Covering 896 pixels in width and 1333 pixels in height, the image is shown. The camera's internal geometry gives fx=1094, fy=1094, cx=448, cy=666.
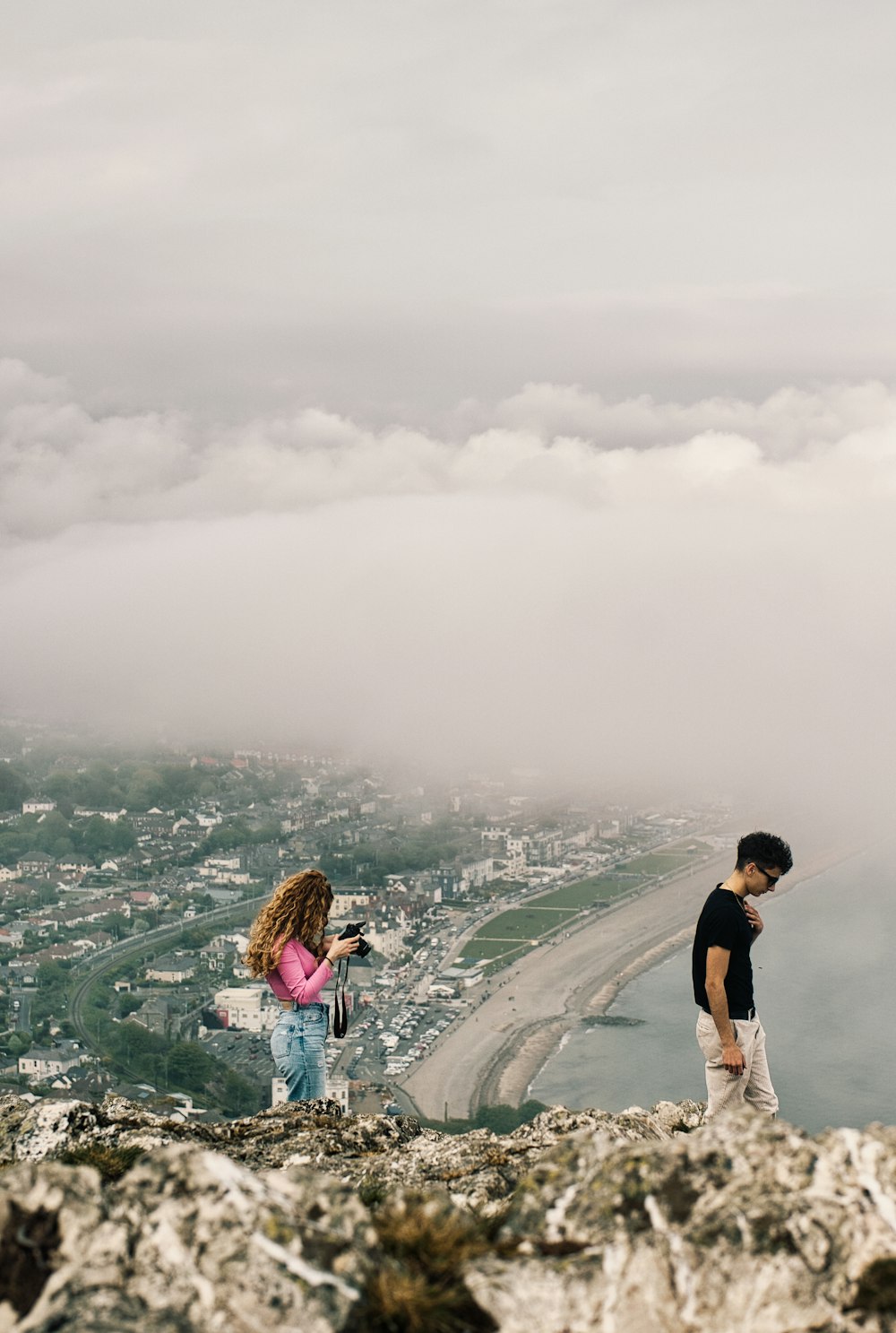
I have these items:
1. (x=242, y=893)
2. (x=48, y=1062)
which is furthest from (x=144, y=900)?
(x=48, y=1062)

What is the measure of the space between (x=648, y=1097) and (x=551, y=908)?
23.2 metres

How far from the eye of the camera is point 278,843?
5494 cm

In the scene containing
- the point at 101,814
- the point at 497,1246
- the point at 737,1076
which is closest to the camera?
the point at 497,1246

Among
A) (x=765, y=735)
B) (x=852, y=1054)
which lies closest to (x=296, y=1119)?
(x=852, y=1054)

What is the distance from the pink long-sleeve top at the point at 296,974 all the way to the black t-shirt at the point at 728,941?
1913 millimetres

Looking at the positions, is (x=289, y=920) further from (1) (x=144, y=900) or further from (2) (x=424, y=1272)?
(1) (x=144, y=900)

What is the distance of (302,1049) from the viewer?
599cm

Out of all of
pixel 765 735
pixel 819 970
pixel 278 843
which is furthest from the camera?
pixel 765 735

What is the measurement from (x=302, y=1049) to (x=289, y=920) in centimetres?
84

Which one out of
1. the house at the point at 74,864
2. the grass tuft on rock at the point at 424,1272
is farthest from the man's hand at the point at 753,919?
the house at the point at 74,864

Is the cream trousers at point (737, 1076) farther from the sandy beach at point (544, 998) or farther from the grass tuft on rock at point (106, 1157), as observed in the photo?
the sandy beach at point (544, 998)

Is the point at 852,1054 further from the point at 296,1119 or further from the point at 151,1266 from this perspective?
the point at 151,1266

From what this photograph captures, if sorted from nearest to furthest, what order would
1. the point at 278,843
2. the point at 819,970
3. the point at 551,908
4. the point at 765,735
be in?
1. the point at 819,970
2. the point at 551,908
3. the point at 278,843
4. the point at 765,735

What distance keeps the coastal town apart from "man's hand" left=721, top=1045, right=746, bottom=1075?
3165 mm
